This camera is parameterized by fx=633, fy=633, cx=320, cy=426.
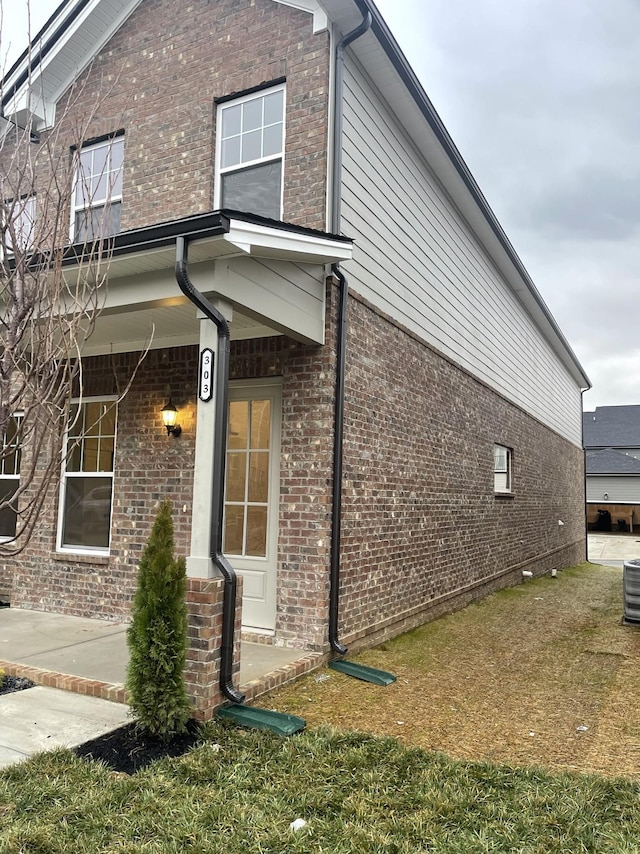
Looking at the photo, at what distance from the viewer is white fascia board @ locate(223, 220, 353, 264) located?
4.33 metres

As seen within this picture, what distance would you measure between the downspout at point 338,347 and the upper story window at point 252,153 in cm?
62

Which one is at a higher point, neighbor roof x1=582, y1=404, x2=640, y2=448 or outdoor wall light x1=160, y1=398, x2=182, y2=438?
neighbor roof x1=582, y1=404, x2=640, y2=448

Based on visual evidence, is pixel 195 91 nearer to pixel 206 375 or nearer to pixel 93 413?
pixel 93 413

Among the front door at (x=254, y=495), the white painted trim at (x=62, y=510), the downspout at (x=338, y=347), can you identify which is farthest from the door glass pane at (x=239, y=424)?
the white painted trim at (x=62, y=510)

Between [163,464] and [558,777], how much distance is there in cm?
468

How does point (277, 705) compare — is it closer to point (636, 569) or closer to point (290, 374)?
point (290, 374)

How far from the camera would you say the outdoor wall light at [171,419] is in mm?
6645

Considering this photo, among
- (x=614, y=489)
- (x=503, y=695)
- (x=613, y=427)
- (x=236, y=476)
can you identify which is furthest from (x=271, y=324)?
(x=613, y=427)

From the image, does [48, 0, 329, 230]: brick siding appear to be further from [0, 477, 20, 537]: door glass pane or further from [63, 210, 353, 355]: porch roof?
[0, 477, 20, 537]: door glass pane

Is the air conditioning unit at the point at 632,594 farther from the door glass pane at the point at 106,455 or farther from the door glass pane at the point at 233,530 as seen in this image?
the door glass pane at the point at 106,455

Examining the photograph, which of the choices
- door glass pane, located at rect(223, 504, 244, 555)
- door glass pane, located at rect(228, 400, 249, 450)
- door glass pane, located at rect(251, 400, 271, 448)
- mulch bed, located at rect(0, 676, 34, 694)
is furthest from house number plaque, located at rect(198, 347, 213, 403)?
mulch bed, located at rect(0, 676, 34, 694)

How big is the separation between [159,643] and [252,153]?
503 cm

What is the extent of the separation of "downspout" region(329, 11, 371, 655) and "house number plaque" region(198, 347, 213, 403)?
5.25 ft

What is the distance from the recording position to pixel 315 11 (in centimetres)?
618
